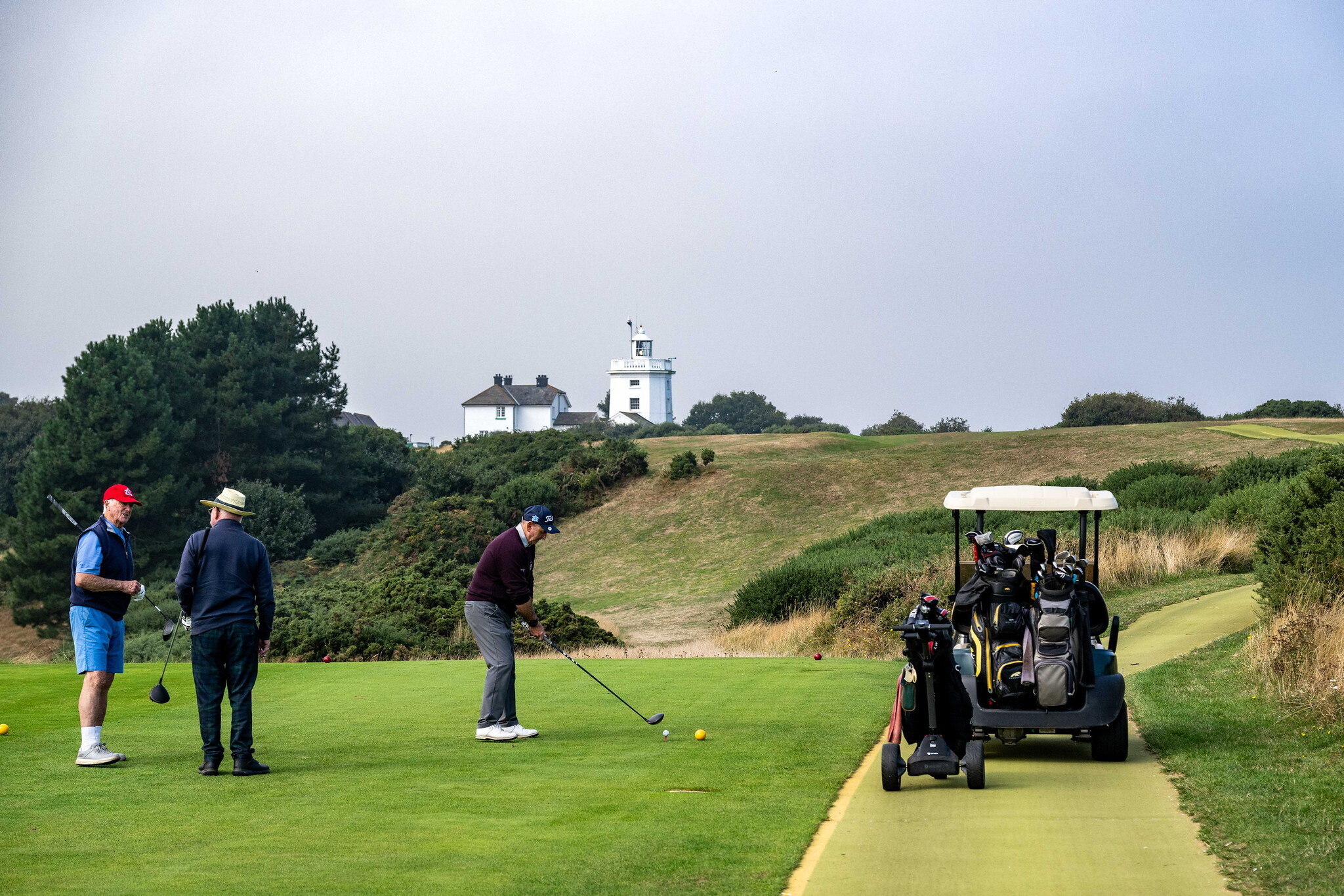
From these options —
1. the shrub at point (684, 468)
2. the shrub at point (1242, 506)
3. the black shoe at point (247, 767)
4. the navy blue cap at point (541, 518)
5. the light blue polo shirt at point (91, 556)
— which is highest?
the shrub at point (684, 468)

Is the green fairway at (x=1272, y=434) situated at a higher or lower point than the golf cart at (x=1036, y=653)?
higher

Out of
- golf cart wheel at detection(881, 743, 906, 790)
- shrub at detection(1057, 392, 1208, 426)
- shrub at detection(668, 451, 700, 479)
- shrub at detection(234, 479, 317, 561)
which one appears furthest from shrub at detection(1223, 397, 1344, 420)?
golf cart wheel at detection(881, 743, 906, 790)

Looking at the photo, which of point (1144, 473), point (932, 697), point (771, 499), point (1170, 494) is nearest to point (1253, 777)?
point (932, 697)

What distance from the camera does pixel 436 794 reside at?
8.52m

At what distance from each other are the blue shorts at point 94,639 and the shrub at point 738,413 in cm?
12773

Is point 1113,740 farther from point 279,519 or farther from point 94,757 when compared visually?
point 279,519

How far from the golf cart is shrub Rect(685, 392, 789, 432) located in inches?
5013

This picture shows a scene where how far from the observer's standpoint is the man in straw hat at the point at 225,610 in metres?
9.50

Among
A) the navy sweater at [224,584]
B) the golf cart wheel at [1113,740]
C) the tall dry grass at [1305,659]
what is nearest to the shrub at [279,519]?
the navy sweater at [224,584]

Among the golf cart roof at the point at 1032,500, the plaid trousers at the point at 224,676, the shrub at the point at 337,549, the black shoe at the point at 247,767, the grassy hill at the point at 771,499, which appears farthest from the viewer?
the shrub at the point at 337,549

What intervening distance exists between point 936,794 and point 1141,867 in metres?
2.12

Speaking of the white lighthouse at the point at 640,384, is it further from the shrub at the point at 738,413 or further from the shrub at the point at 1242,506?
the shrub at the point at 1242,506

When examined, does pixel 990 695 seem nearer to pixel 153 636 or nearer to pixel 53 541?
pixel 153 636

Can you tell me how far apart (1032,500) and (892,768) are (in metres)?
3.14
